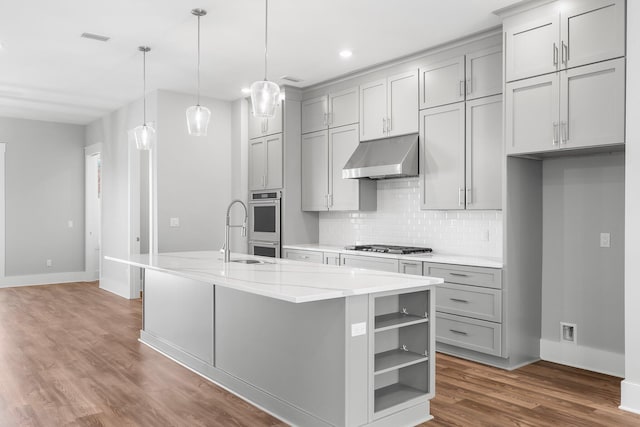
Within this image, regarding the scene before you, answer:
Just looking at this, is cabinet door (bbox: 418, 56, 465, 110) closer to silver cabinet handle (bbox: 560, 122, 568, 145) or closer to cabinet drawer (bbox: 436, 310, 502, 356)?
silver cabinet handle (bbox: 560, 122, 568, 145)

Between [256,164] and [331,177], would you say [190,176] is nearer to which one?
[256,164]

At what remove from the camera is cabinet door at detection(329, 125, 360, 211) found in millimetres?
5562

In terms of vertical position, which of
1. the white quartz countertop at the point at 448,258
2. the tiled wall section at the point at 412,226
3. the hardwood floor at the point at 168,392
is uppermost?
the tiled wall section at the point at 412,226

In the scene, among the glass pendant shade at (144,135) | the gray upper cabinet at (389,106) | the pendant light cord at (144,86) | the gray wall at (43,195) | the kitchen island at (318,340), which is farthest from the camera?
the gray wall at (43,195)

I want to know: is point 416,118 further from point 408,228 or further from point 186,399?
point 186,399

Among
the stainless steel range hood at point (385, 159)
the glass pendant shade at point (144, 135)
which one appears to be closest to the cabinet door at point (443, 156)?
the stainless steel range hood at point (385, 159)

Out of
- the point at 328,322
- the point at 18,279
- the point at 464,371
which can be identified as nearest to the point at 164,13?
the point at 328,322

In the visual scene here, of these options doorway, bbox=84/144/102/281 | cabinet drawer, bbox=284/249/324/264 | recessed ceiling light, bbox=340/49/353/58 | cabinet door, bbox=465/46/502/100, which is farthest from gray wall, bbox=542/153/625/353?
doorway, bbox=84/144/102/281

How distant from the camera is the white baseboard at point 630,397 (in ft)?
10.1

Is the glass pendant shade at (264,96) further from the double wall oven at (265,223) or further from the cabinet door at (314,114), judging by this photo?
the double wall oven at (265,223)

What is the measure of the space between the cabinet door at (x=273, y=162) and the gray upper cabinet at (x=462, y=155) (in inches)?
81.7

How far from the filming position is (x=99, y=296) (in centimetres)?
733

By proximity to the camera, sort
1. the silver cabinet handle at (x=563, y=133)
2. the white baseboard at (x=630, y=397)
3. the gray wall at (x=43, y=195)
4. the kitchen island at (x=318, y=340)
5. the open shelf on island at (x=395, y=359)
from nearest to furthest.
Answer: the kitchen island at (x=318, y=340)
the open shelf on island at (x=395, y=359)
the white baseboard at (x=630, y=397)
the silver cabinet handle at (x=563, y=133)
the gray wall at (x=43, y=195)

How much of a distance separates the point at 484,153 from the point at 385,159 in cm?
102
